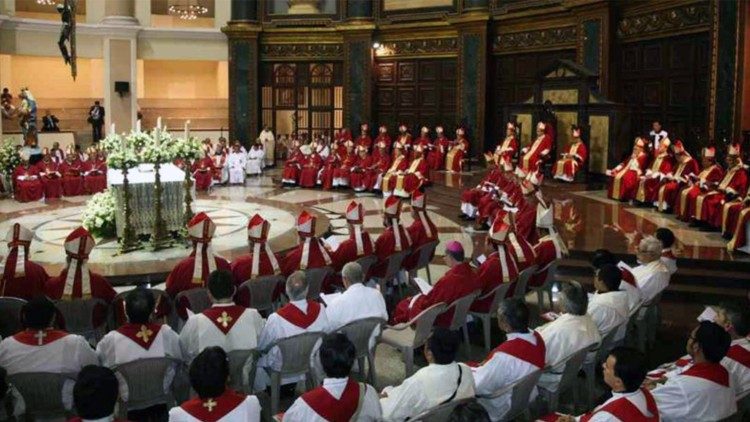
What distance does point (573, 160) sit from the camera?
55.4 feet

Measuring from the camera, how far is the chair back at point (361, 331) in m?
6.20

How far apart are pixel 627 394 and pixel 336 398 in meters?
1.58

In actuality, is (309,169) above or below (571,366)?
above

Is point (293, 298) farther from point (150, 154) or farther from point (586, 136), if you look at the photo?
point (586, 136)

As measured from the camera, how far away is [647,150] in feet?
50.1

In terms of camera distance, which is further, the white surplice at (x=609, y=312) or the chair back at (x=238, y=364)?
the white surplice at (x=609, y=312)

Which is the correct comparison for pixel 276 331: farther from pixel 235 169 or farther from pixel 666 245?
pixel 235 169

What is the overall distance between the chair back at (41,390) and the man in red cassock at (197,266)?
2512 millimetres

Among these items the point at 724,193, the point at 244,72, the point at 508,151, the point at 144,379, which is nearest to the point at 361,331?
the point at 144,379

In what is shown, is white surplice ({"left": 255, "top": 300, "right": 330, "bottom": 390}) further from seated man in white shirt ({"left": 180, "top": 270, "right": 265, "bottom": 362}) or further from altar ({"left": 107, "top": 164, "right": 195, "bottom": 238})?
altar ({"left": 107, "top": 164, "right": 195, "bottom": 238})

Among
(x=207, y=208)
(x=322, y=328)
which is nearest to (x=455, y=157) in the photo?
(x=207, y=208)

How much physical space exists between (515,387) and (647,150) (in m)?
11.4

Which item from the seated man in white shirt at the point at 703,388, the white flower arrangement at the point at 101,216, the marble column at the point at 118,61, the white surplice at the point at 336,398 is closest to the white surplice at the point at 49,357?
the white surplice at the point at 336,398

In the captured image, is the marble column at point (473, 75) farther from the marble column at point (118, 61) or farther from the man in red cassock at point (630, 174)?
the marble column at point (118, 61)
